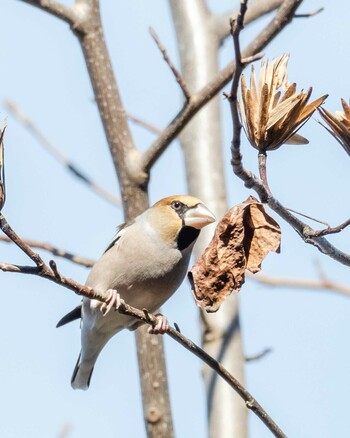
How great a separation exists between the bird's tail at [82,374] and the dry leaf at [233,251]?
263cm

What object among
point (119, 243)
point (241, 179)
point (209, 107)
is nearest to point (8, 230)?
point (241, 179)

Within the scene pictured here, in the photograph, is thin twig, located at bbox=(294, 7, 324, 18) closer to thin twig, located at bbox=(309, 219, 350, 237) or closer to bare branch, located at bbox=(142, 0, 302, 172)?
bare branch, located at bbox=(142, 0, 302, 172)

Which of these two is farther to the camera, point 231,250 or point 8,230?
point 231,250

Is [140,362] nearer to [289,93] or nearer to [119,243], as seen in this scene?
[119,243]

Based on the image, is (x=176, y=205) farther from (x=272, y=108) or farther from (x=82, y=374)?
(x=272, y=108)

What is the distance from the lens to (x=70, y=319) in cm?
455

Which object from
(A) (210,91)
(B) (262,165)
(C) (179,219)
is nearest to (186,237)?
(C) (179,219)

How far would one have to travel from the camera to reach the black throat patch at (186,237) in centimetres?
423

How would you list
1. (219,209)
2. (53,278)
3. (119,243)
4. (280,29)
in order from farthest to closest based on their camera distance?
(219,209) < (119,243) < (280,29) < (53,278)

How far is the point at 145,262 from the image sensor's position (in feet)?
13.4

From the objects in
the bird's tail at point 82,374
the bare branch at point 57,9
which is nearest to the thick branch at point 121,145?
the bare branch at point 57,9

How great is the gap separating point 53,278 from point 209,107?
303 cm

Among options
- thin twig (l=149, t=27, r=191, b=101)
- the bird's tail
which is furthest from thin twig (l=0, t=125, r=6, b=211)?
the bird's tail

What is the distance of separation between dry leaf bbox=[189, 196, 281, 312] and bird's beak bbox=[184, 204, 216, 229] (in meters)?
1.62
